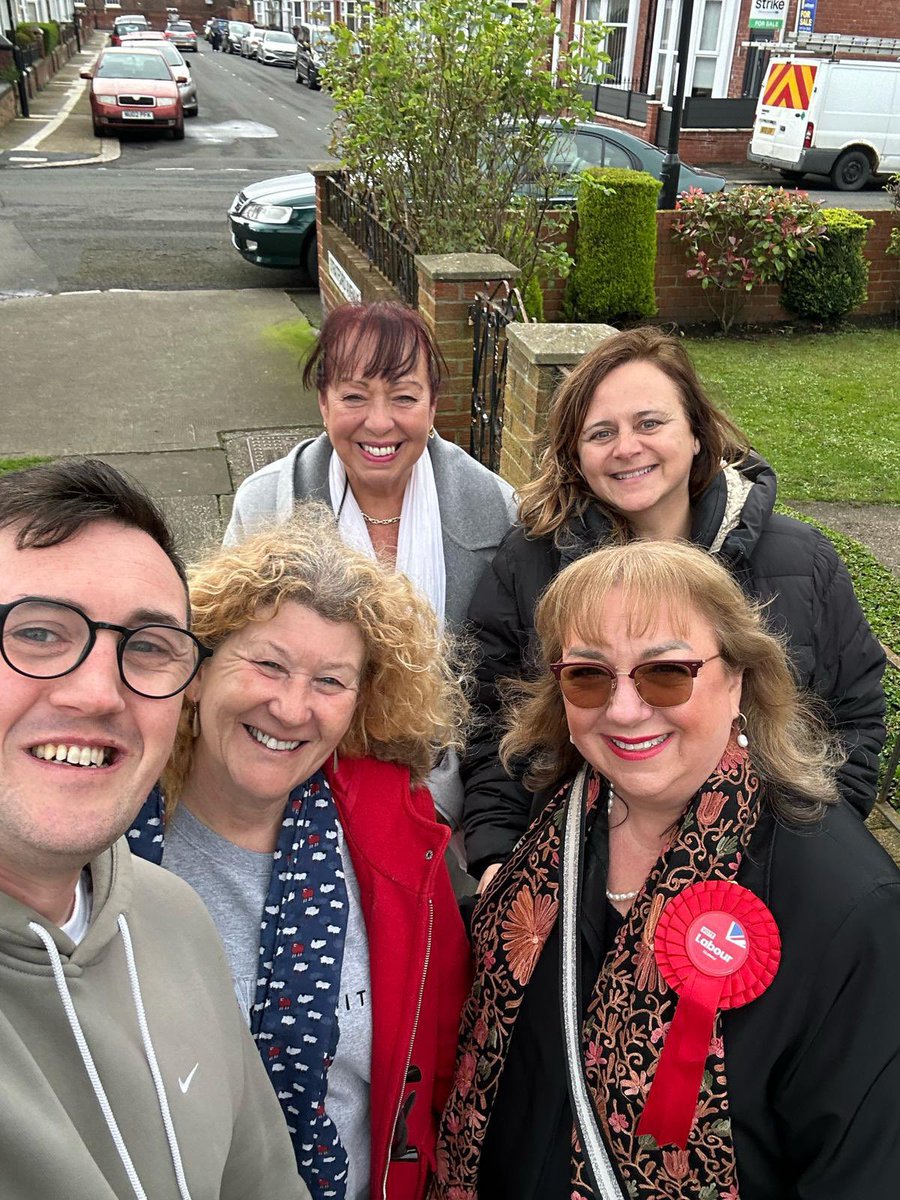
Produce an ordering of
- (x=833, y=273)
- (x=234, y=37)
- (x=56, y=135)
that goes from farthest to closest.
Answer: (x=234, y=37)
(x=56, y=135)
(x=833, y=273)

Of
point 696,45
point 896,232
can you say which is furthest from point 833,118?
point 896,232

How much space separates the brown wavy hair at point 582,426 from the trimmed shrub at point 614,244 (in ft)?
23.3

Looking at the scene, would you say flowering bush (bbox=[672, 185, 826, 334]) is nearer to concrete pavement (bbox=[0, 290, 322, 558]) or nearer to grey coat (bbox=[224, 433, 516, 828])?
concrete pavement (bbox=[0, 290, 322, 558])

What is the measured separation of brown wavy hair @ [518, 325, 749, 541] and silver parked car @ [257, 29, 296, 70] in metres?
47.8

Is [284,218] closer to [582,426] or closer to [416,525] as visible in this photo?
[416,525]

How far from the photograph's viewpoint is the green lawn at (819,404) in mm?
6848

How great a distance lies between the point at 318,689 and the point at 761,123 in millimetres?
22531

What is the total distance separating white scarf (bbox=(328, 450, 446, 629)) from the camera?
2.89 meters

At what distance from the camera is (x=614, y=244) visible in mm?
9148


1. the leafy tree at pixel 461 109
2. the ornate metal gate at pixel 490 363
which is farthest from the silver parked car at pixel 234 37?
the ornate metal gate at pixel 490 363

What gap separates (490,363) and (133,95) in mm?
19969

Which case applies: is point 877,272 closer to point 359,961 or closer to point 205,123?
point 359,961

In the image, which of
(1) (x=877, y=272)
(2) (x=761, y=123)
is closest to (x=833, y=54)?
(2) (x=761, y=123)

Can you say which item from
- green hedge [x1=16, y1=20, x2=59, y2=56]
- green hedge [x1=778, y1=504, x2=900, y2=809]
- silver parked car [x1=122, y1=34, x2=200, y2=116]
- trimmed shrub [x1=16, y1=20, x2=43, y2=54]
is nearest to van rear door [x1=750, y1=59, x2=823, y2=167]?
silver parked car [x1=122, y1=34, x2=200, y2=116]
